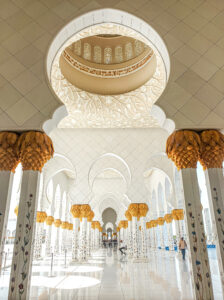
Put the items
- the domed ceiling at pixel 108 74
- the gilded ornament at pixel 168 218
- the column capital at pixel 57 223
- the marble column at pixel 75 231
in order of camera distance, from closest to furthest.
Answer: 1. the domed ceiling at pixel 108 74
2. the marble column at pixel 75 231
3. the gilded ornament at pixel 168 218
4. the column capital at pixel 57 223

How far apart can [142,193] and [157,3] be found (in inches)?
→ 225

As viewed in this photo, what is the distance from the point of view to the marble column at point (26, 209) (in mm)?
2273

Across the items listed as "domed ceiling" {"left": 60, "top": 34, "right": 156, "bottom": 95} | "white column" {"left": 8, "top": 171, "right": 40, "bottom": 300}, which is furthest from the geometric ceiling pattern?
"domed ceiling" {"left": 60, "top": 34, "right": 156, "bottom": 95}

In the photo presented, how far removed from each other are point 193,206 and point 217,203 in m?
0.27

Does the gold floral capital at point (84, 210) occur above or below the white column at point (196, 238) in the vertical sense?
above

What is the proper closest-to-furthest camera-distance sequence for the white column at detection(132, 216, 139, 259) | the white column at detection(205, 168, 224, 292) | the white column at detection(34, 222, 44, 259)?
the white column at detection(205, 168, 224, 292), the white column at detection(132, 216, 139, 259), the white column at detection(34, 222, 44, 259)

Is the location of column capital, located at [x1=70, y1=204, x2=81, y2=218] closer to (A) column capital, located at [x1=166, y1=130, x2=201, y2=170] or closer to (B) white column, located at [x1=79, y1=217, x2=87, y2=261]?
(B) white column, located at [x1=79, y1=217, x2=87, y2=261]

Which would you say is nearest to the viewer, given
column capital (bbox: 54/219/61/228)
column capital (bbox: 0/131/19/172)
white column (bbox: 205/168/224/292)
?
white column (bbox: 205/168/224/292)

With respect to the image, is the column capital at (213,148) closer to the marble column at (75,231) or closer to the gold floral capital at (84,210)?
the gold floral capital at (84,210)

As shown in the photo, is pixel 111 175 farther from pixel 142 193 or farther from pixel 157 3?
pixel 157 3

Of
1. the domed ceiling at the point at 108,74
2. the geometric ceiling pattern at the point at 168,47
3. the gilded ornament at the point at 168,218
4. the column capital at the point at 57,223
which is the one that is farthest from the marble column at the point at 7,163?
the column capital at the point at 57,223

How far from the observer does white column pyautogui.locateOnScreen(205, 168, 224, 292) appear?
240 cm

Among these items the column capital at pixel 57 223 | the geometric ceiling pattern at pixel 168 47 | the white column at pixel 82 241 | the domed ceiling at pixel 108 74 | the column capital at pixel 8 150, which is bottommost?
the white column at pixel 82 241

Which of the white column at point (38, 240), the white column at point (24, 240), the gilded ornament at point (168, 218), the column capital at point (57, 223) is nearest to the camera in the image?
the white column at point (24, 240)
